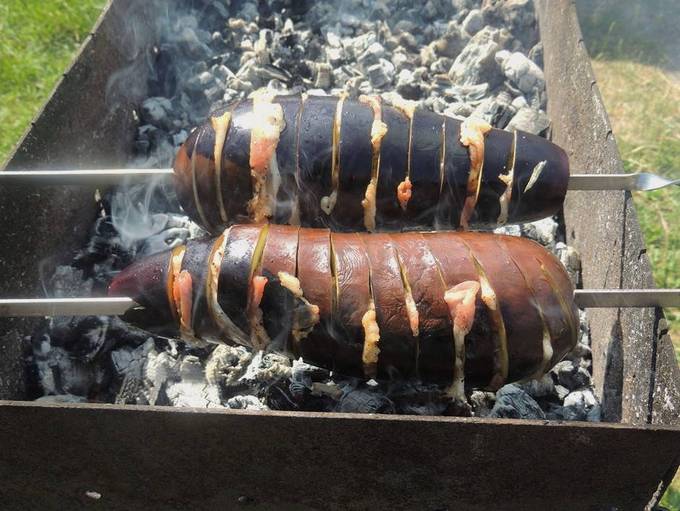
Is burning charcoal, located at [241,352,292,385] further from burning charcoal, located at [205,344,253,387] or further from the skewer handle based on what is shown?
the skewer handle

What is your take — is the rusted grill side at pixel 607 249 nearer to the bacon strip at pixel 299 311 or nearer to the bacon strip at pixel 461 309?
the bacon strip at pixel 461 309

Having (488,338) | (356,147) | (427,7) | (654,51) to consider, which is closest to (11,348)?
(356,147)

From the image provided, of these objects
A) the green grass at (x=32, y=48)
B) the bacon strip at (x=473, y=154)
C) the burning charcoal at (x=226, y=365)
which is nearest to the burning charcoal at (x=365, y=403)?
the burning charcoal at (x=226, y=365)

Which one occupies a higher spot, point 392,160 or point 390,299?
point 392,160

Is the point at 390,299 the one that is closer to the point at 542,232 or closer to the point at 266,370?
the point at 266,370

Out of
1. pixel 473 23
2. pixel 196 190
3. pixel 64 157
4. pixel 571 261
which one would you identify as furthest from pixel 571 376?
pixel 473 23

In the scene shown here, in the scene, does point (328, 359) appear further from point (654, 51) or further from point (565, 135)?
point (654, 51)
